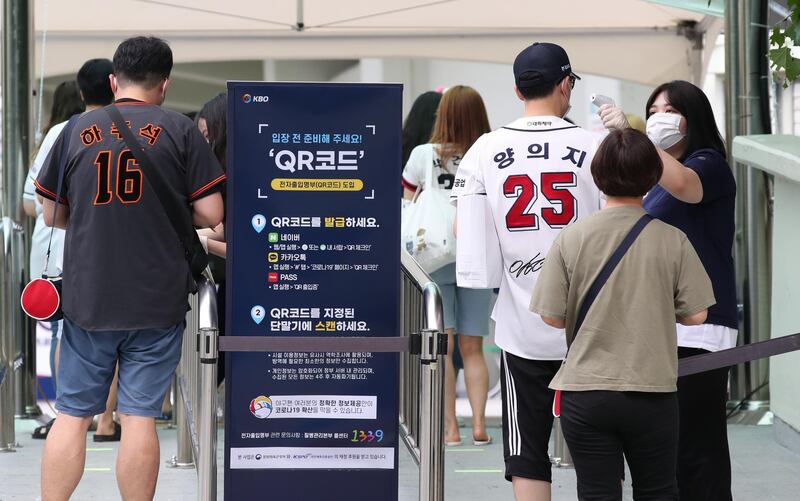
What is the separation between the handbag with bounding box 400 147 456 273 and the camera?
20.2 ft

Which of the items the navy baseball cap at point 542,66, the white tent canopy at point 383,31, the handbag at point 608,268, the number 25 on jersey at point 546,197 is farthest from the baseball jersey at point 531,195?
the white tent canopy at point 383,31

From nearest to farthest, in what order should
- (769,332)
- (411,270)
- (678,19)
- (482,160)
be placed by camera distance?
(482,160) → (411,270) → (769,332) → (678,19)

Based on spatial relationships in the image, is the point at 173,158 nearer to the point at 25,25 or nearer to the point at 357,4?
the point at 25,25

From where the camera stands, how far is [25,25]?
694 centimetres

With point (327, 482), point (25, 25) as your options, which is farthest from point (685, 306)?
point (25, 25)

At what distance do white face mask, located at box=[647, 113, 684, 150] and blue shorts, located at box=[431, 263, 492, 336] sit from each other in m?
2.35

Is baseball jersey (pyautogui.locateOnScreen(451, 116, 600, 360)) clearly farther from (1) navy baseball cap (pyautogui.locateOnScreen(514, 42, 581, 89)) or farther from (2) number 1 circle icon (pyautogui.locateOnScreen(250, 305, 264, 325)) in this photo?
(2) number 1 circle icon (pyautogui.locateOnScreen(250, 305, 264, 325))

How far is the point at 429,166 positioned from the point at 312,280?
2.17m

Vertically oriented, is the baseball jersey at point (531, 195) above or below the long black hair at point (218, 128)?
below

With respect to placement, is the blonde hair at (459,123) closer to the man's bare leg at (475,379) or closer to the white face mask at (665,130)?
the man's bare leg at (475,379)

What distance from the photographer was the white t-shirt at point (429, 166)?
6.25m

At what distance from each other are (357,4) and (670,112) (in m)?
4.87

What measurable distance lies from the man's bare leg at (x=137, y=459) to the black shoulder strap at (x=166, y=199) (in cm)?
55

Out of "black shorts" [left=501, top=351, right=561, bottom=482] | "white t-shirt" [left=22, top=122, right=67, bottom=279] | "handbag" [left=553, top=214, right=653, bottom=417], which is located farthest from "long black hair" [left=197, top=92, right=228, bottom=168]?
"handbag" [left=553, top=214, right=653, bottom=417]
